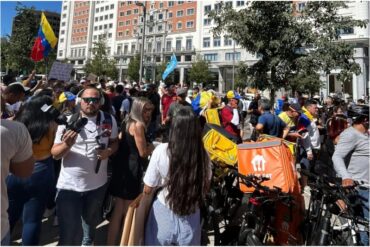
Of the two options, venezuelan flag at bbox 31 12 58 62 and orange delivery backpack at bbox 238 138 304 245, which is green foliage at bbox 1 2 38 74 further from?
orange delivery backpack at bbox 238 138 304 245

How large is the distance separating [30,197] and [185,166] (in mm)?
1665

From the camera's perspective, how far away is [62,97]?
568 centimetres

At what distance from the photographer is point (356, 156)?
3480 mm

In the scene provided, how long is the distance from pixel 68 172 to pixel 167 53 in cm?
6996

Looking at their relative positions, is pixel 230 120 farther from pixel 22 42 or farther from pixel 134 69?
pixel 134 69

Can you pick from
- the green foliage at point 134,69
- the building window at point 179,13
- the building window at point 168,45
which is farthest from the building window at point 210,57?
the green foliage at point 134,69

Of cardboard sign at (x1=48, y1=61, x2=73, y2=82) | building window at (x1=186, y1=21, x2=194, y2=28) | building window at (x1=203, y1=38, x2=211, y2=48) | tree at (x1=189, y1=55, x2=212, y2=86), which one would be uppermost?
building window at (x1=186, y1=21, x2=194, y2=28)

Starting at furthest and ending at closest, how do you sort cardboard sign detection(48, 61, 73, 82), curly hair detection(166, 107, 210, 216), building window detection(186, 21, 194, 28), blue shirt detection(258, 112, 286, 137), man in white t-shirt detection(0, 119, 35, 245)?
building window detection(186, 21, 194, 28) < cardboard sign detection(48, 61, 73, 82) < blue shirt detection(258, 112, 286, 137) < curly hair detection(166, 107, 210, 216) < man in white t-shirt detection(0, 119, 35, 245)

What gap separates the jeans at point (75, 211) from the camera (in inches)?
119

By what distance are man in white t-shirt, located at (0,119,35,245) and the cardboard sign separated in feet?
22.0

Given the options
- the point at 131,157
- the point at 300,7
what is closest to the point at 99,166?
the point at 131,157

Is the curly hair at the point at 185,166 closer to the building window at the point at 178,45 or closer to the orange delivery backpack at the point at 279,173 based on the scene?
the orange delivery backpack at the point at 279,173

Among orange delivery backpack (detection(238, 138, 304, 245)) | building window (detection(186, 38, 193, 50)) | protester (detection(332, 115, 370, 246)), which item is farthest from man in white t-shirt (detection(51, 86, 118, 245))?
building window (detection(186, 38, 193, 50))

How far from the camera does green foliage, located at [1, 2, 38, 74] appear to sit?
2020 cm
